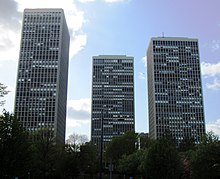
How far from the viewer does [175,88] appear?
587 feet

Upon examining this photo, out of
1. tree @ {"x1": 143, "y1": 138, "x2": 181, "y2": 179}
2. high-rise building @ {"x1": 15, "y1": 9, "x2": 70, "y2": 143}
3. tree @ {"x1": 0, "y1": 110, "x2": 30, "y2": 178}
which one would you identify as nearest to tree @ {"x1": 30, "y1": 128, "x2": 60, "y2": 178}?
tree @ {"x1": 0, "y1": 110, "x2": 30, "y2": 178}

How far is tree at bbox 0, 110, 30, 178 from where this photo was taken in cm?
3225

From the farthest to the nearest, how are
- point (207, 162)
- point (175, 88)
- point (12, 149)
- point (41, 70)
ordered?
point (175, 88), point (41, 70), point (207, 162), point (12, 149)

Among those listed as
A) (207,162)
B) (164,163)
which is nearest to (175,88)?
(164,163)

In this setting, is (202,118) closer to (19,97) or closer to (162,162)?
(19,97)

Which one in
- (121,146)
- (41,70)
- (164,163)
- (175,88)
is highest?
(41,70)

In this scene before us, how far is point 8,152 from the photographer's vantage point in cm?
3272

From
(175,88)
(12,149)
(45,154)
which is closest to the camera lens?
(12,149)

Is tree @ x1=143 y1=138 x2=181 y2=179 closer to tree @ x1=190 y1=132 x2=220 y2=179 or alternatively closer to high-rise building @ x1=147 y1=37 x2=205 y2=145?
tree @ x1=190 y1=132 x2=220 y2=179

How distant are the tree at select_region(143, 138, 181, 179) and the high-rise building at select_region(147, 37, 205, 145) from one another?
433 feet

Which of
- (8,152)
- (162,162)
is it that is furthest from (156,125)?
(8,152)

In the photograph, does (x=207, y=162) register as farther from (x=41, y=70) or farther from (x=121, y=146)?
(x=41, y=70)

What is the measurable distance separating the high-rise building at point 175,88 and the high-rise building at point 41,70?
182ft

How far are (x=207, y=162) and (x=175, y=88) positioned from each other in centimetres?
14523
